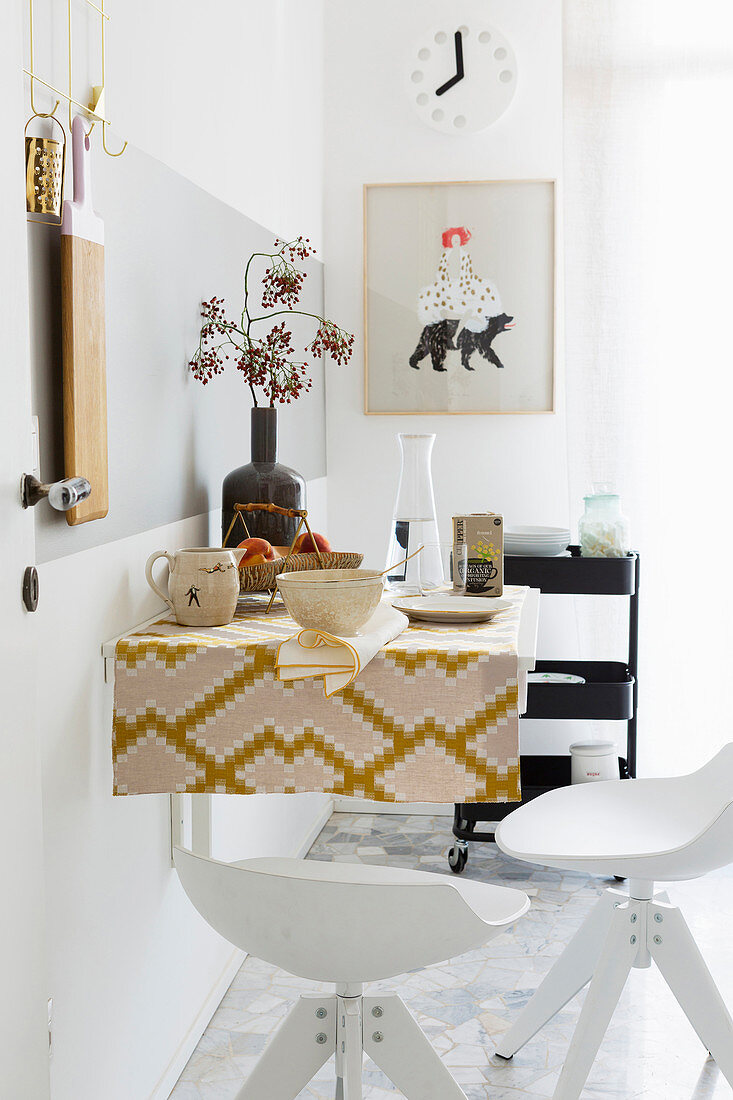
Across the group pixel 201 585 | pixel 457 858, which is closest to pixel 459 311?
pixel 457 858

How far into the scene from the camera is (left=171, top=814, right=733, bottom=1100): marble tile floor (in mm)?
1921

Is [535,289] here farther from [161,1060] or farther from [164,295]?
[161,1060]

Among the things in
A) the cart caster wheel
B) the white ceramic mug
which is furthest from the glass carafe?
the cart caster wheel

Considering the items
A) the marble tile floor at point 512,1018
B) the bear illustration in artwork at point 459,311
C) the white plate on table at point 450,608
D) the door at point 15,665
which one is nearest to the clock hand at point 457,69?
the bear illustration in artwork at point 459,311

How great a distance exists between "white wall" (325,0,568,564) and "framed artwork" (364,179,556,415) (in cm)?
5

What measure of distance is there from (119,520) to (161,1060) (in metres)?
0.95

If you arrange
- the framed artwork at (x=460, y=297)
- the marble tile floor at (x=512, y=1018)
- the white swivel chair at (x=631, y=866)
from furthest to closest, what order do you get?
the framed artwork at (x=460, y=297) < the marble tile floor at (x=512, y=1018) < the white swivel chair at (x=631, y=866)

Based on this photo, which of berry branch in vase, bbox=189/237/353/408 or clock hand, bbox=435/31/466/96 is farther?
clock hand, bbox=435/31/466/96

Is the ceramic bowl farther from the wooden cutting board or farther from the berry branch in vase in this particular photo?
the berry branch in vase

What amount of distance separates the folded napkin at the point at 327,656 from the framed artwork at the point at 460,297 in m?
1.78

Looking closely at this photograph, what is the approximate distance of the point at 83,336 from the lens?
143 cm

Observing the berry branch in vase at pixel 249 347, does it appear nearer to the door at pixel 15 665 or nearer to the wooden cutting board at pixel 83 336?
the wooden cutting board at pixel 83 336

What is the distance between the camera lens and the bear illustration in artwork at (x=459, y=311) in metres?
3.15

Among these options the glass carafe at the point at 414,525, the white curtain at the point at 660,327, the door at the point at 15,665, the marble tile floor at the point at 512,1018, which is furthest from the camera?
the white curtain at the point at 660,327
